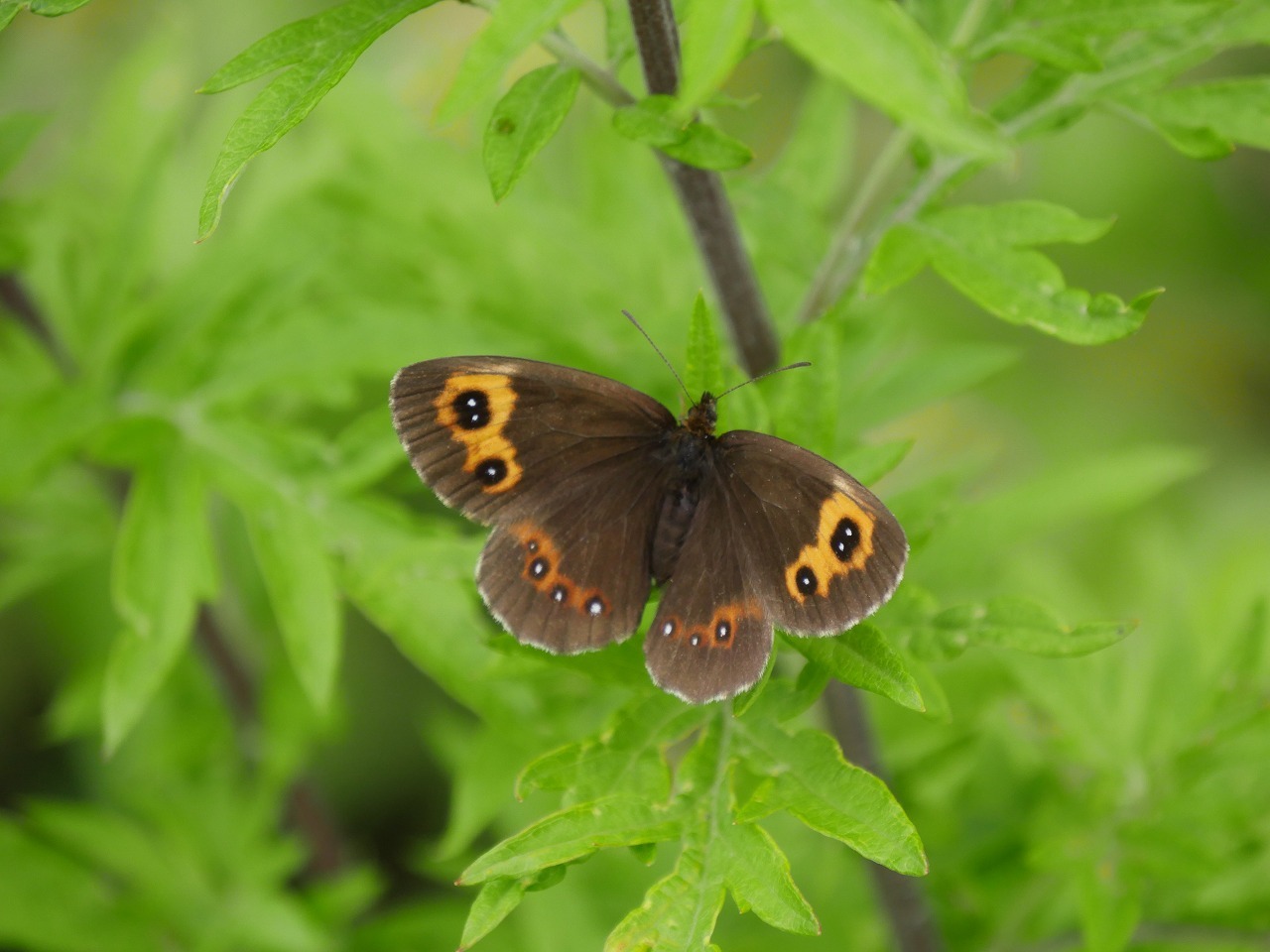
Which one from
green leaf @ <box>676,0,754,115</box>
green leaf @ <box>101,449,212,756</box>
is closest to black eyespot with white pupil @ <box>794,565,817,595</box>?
green leaf @ <box>676,0,754,115</box>

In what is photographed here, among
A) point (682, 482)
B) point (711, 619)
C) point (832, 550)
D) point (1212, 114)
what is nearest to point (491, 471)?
point (682, 482)

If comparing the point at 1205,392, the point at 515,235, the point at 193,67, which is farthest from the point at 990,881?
the point at 193,67

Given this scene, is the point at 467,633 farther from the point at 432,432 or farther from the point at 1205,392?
the point at 1205,392

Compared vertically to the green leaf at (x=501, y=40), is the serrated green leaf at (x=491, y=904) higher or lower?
lower

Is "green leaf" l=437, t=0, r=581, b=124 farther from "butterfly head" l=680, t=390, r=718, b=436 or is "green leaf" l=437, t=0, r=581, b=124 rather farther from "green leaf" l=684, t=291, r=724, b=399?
"butterfly head" l=680, t=390, r=718, b=436

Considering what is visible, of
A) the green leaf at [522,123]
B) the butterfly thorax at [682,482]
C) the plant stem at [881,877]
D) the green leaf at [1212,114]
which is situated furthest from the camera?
the plant stem at [881,877]

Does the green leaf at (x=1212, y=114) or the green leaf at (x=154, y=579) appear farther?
the green leaf at (x=154, y=579)

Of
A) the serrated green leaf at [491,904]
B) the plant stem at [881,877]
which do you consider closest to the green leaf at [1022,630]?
the plant stem at [881,877]

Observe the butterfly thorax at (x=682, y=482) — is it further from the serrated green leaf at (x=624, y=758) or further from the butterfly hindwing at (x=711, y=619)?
the serrated green leaf at (x=624, y=758)
